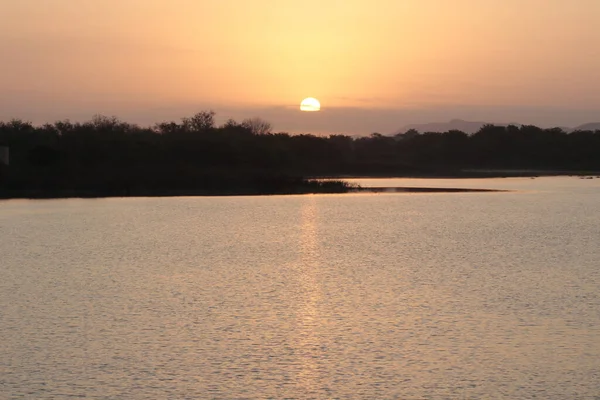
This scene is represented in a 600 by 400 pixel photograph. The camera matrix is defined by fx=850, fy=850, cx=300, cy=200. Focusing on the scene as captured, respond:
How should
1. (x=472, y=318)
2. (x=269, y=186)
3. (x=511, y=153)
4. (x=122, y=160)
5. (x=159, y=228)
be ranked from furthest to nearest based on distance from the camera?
(x=511, y=153), (x=122, y=160), (x=269, y=186), (x=159, y=228), (x=472, y=318)

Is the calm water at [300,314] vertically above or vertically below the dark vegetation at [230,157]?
below

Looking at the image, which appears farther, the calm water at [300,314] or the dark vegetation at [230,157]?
the dark vegetation at [230,157]

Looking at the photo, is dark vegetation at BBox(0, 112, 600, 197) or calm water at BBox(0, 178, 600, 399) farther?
dark vegetation at BBox(0, 112, 600, 197)

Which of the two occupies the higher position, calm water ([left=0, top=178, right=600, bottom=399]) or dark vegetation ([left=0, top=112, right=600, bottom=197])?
dark vegetation ([left=0, top=112, right=600, bottom=197])

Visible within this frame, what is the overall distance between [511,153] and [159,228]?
393ft

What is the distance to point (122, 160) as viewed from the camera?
275 feet

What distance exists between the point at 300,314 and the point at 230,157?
7895 centimetres

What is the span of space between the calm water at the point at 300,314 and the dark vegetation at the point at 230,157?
36.4 metres

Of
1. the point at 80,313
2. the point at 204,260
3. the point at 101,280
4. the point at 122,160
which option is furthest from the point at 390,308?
the point at 122,160

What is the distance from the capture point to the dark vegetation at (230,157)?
6962 centimetres

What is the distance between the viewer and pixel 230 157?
93.9 m

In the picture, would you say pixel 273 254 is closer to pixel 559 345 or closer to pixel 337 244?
pixel 337 244

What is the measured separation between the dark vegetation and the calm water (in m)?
36.4

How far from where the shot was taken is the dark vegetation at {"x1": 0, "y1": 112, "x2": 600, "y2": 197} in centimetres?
6962
